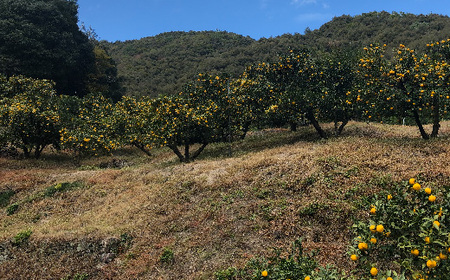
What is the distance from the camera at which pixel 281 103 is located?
57.9 ft

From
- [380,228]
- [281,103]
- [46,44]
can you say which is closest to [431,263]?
[380,228]

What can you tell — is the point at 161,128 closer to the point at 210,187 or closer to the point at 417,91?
the point at 210,187

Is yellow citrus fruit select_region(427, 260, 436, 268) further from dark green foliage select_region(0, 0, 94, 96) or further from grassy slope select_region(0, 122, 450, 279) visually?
dark green foliage select_region(0, 0, 94, 96)

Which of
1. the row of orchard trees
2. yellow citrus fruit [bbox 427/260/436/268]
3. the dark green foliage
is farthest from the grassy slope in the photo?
the dark green foliage

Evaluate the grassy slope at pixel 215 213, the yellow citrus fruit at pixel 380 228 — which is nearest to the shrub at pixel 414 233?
the yellow citrus fruit at pixel 380 228

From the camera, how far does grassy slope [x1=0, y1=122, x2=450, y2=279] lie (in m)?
8.59

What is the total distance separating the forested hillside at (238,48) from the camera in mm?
60312

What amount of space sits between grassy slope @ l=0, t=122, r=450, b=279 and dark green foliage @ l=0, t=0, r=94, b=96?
29219mm

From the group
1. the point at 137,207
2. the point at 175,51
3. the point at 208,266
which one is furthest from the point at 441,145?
the point at 175,51

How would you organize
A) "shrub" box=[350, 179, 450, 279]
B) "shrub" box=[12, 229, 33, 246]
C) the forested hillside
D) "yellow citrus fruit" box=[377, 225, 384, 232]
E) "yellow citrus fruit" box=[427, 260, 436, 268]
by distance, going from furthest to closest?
the forested hillside < "shrub" box=[12, 229, 33, 246] < "yellow citrus fruit" box=[377, 225, 384, 232] < "shrub" box=[350, 179, 450, 279] < "yellow citrus fruit" box=[427, 260, 436, 268]

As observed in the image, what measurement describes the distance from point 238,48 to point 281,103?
64406mm

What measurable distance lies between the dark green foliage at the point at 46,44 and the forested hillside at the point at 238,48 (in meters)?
13.3

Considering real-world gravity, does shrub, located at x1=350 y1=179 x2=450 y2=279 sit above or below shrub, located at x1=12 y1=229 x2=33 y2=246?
above

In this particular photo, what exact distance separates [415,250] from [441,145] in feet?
37.6
